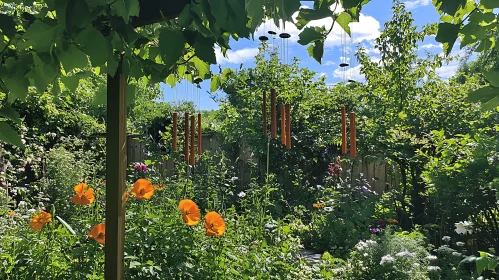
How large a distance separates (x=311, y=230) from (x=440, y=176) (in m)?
1.46

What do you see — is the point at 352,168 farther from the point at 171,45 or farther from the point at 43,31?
the point at 43,31

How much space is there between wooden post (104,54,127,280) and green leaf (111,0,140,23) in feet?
1.32

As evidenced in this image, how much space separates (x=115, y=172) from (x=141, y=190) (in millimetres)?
697

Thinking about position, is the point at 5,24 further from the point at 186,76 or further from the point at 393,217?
the point at 393,217

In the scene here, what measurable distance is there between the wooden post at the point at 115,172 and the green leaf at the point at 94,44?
0.40m

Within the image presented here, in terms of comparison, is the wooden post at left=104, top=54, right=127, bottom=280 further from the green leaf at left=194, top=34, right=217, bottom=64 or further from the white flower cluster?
the white flower cluster

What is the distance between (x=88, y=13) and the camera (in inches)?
22.9

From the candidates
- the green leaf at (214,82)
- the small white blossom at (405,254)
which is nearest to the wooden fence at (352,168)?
the small white blossom at (405,254)

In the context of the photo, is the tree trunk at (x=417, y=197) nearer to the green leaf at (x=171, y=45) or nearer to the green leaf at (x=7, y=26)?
the green leaf at (x=171, y=45)

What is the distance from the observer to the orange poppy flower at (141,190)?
69.3 inches

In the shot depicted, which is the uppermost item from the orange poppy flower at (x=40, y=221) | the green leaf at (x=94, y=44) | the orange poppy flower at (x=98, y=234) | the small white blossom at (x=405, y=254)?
the green leaf at (x=94, y=44)

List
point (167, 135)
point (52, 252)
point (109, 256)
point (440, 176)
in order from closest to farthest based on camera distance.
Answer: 1. point (109, 256)
2. point (52, 252)
3. point (440, 176)
4. point (167, 135)

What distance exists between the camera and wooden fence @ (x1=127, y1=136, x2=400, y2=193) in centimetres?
470

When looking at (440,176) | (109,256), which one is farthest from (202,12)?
(440,176)
